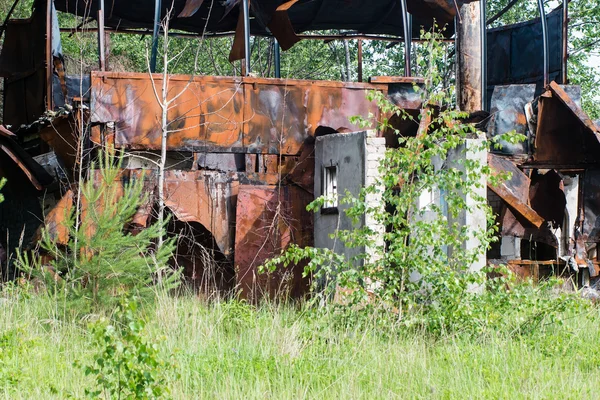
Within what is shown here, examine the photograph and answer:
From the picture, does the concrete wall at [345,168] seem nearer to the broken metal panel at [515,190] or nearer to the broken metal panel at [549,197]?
the broken metal panel at [515,190]

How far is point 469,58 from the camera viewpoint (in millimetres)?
13602

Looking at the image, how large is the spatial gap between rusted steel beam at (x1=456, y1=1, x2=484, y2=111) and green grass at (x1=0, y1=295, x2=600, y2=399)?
5.55 meters

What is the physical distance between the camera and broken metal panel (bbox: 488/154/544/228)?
1121 cm

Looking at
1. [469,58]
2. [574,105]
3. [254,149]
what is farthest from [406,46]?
[254,149]

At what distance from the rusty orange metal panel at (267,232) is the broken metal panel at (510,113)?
10.6ft

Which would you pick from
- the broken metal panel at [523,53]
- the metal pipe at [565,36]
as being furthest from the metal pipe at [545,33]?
the broken metal panel at [523,53]

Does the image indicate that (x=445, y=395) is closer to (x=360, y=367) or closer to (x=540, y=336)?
(x=360, y=367)

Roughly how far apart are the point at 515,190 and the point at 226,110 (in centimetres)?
412

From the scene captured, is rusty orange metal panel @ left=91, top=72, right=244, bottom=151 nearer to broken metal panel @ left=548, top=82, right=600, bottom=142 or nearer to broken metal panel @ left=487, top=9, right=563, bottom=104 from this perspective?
broken metal panel @ left=548, top=82, right=600, bottom=142

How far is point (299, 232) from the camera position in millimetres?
11375

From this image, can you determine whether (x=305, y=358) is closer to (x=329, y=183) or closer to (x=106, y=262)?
(x=106, y=262)

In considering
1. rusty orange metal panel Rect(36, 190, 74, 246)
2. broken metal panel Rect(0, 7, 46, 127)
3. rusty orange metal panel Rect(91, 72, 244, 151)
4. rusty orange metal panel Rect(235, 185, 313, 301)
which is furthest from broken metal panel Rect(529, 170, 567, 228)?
broken metal panel Rect(0, 7, 46, 127)

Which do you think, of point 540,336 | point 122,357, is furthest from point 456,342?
point 122,357

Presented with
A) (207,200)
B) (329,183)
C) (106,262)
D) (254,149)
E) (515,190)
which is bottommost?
(106,262)
